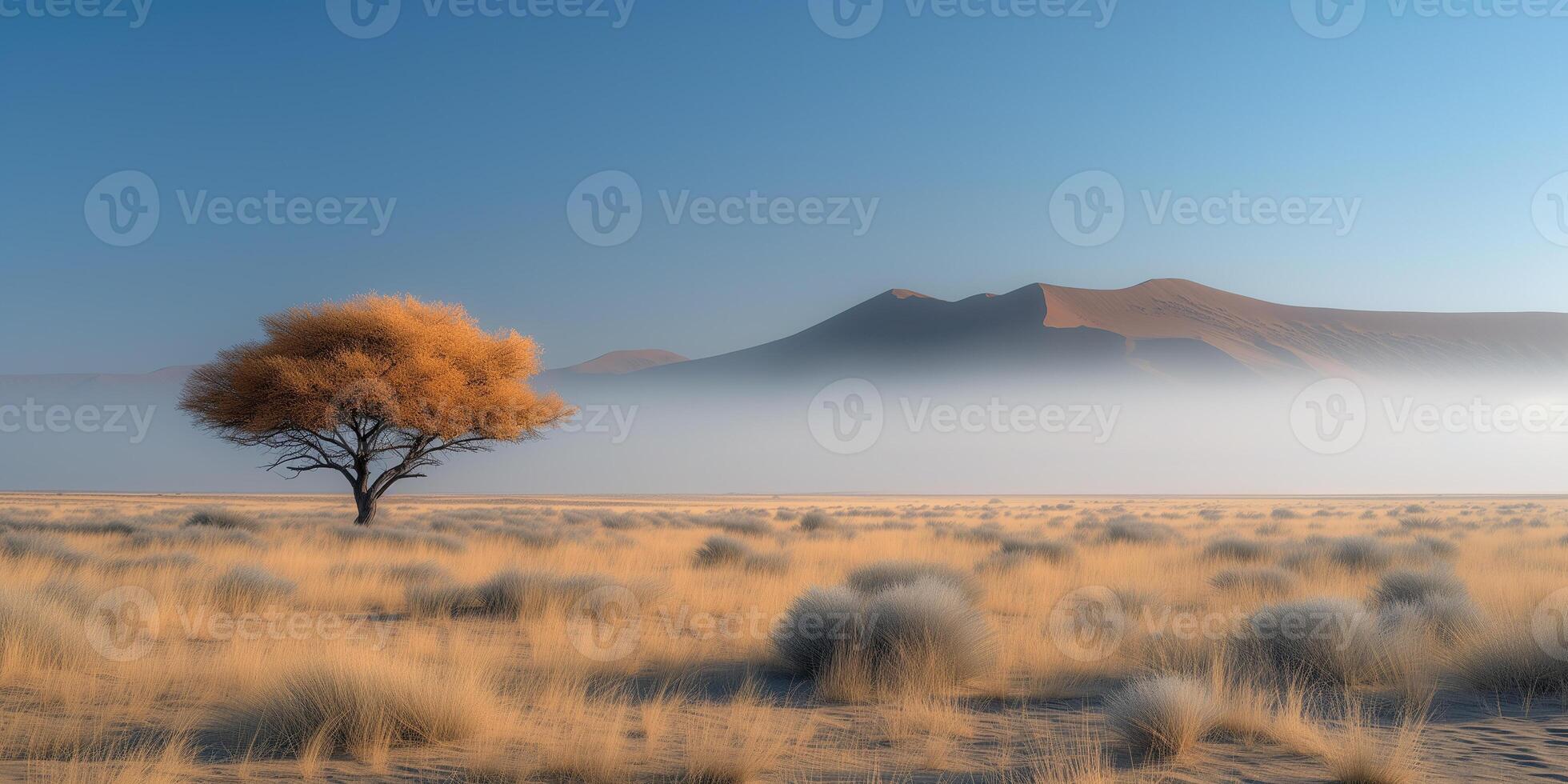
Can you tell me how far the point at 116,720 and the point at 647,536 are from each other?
61.7 ft

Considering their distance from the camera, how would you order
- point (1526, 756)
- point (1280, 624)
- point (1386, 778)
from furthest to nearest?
point (1280, 624) < point (1526, 756) < point (1386, 778)

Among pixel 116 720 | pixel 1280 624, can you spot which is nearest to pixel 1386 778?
pixel 1280 624

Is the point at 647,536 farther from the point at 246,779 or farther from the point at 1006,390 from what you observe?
the point at 1006,390

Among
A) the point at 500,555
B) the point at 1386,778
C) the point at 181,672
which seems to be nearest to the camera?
the point at 1386,778

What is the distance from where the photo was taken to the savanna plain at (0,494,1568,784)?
15.8ft

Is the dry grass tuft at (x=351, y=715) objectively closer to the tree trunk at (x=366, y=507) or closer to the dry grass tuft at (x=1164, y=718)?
the dry grass tuft at (x=1164, y=718)

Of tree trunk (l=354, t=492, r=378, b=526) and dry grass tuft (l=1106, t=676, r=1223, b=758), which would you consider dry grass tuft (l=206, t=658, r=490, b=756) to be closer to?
dry grass tuft (l=1106, t=676, r=1223, b=758)

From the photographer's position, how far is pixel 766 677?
297 inches

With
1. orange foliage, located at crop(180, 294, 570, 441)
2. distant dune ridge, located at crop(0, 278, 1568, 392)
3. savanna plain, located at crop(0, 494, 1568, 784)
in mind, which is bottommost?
savanna plain, located at crop(0, 494, 1568, 784)

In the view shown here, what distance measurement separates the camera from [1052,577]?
14.0 m

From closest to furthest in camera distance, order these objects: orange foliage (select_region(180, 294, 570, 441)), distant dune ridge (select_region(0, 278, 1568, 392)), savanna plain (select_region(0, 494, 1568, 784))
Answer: savanna plain (select_region(0, 494, 1568, 784)) → orange foliage (select_region(180, 294, 570, 441)) → distant dune ridge (select_region(0, 278, 1568, 392))

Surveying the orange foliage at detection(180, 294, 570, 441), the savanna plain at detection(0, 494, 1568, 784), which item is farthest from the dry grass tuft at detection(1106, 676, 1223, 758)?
the orange foliage at detection(180, 294, 570, 441)

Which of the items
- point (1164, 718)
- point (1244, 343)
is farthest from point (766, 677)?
point (1244, 343)

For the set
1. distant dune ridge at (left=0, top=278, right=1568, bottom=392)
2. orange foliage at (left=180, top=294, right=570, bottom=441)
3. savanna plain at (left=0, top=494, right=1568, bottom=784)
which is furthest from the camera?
distant dune ridge at (left=0, top=278, right=1568, bottom=392)
